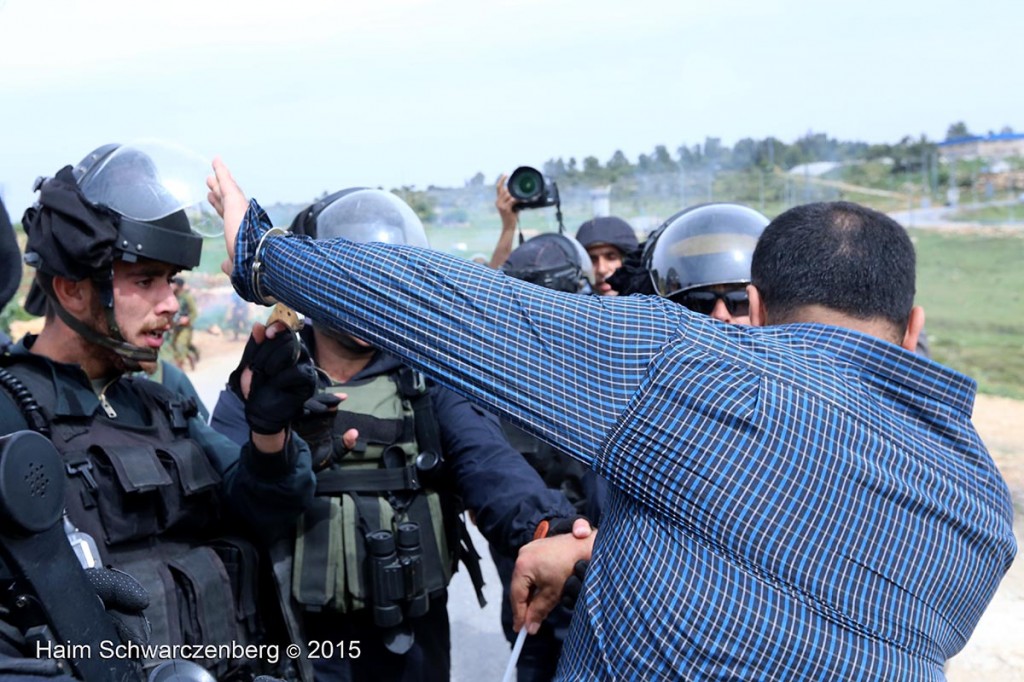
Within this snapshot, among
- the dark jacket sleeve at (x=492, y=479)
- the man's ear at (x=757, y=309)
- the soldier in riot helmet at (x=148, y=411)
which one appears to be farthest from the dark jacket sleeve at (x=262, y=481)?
the man's ear at (x=757, y=309)

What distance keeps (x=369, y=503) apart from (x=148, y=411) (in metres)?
0.64

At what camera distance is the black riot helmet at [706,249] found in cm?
A: 297

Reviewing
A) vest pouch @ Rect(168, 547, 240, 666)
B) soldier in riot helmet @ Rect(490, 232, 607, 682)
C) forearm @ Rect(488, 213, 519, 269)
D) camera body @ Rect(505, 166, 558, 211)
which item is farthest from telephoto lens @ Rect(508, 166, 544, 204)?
vest pouch @ Rect(168, 547, 240, 666)

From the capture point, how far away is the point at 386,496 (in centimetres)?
255

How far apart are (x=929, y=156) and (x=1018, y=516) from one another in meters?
19.4

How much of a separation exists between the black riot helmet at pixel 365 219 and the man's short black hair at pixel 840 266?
1.15 m

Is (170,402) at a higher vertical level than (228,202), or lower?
lower

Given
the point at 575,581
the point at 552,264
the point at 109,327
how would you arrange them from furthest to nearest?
the point at 552,264, the point at 109,327, the point at 575,581

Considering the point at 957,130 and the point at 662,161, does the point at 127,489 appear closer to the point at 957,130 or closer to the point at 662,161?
the point at 662,161

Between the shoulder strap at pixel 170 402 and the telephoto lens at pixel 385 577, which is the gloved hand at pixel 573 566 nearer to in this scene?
the telephoto lens at pixel 385 577

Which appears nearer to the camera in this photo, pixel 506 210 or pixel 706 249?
pixel 706 249

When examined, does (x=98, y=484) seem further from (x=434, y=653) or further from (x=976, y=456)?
(x=976, y=456)

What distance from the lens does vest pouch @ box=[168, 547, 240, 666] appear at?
2158mm

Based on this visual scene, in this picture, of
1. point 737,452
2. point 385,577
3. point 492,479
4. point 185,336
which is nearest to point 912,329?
point 737,452
